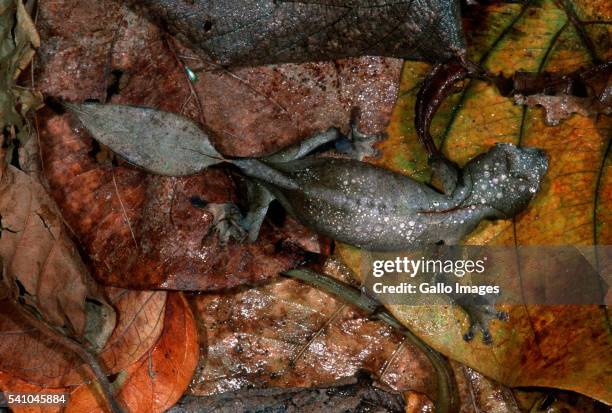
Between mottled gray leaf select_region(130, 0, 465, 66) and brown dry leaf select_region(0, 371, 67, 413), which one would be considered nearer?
mottled gray leaf select_region(130, 0, 465, 66)

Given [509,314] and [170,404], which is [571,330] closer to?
[509,314]

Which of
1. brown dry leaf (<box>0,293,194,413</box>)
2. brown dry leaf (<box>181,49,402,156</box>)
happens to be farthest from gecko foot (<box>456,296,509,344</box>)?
brown dry leaf (<box>0,293,194,413</box>)

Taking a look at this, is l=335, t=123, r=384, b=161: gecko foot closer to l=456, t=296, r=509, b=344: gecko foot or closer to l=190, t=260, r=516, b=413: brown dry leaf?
l=190, t=260, r=516, b=413: brown dry leaf

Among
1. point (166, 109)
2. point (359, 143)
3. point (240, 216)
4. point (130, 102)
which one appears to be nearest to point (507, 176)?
point (359, 143)

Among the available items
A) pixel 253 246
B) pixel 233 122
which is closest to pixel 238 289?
pixel 253 246

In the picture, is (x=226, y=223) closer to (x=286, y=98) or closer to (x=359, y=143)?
(x=286, y=98)

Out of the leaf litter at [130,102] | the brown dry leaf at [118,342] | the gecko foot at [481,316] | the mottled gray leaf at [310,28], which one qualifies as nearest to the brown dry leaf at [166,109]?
the leaf litter at [130,102]

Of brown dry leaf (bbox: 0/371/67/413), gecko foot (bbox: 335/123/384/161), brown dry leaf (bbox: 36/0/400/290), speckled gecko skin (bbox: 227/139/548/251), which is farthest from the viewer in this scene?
brown dry leaf (bbox: 0/371/67/413)
